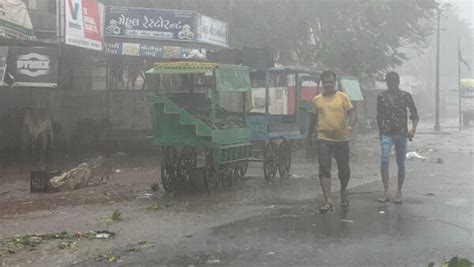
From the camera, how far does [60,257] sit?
5832mm

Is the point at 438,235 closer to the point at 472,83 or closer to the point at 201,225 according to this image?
the point at 201,225

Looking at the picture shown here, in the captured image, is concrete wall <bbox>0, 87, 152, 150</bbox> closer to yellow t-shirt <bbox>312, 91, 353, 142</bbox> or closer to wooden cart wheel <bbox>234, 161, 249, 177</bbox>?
wooden cart wheel <bbox>234, 161, 249, 177</bbox>

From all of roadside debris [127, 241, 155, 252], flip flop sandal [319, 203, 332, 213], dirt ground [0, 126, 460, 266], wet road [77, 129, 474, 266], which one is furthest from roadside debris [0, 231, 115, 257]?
flip flop sandal [319, 203, 332, 213]

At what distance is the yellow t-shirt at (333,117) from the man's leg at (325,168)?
0.43ft

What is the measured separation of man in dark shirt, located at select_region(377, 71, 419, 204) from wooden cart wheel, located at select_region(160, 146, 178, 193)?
11.2ft

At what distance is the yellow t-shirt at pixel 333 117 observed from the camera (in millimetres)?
8500

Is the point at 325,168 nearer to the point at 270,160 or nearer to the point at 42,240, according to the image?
the point at 270,160

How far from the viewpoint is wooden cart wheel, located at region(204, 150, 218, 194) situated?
9.90 metres

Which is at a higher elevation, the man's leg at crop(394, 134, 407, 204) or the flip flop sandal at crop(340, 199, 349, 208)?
the man's leg at crop(394, 134, 407, 204)

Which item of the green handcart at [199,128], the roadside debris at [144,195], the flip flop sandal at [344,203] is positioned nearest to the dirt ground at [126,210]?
the roadside debris at [144,195]

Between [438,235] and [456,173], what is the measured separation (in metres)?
6.80

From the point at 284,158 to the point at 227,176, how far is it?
6.74ft

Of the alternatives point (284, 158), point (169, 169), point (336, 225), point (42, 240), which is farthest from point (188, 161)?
point (42, 240)

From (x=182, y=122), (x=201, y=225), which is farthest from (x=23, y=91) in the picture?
(x=201, y=225)
